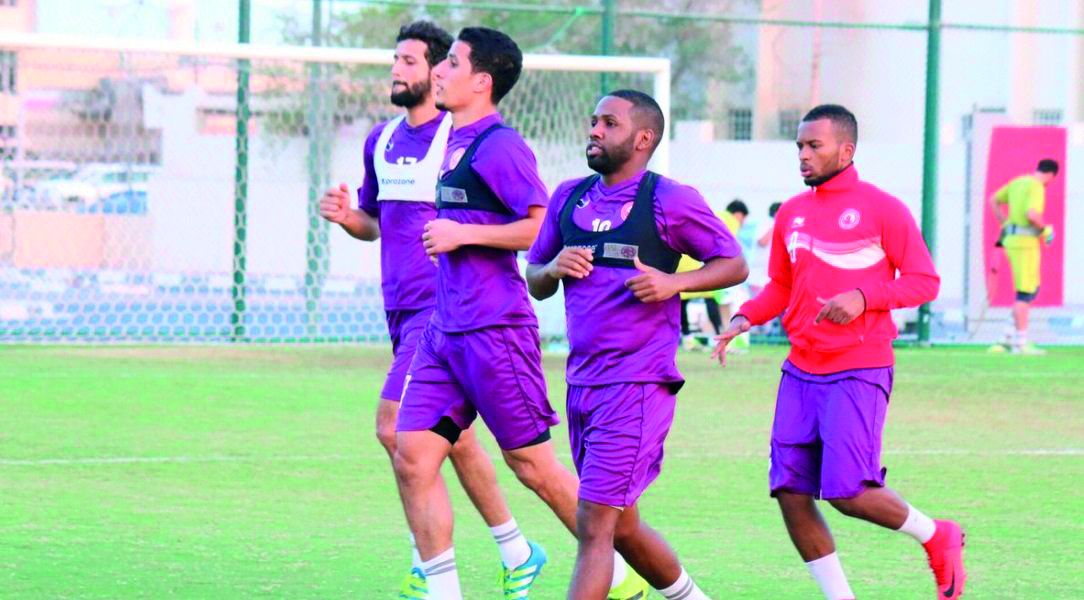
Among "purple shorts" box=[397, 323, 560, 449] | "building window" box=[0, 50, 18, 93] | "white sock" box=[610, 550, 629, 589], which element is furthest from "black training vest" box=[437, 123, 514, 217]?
"building window" box=[0, 50, 18, 93]

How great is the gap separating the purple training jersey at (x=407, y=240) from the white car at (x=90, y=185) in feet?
35.8

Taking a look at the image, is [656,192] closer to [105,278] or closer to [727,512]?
[727,512]

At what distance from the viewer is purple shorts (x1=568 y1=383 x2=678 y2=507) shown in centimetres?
582

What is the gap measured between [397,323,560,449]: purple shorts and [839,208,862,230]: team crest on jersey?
1.18m

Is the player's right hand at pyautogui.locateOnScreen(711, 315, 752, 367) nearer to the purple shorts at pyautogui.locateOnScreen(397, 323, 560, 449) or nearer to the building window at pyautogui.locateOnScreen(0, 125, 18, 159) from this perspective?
the purple shorts at pyautogui.locateOnScreen(397, 323, 560, 449)

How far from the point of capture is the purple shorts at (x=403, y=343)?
7.12 meters

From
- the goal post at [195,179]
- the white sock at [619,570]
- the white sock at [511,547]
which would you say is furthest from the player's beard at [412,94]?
the goal post at [195,179]

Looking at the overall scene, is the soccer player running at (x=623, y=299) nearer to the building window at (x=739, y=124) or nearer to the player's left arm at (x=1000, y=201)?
the player's left arm at (x=1000, y=201)

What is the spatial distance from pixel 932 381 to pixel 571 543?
8.54 m

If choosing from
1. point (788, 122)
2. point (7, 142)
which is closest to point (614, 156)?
point (7, 142)

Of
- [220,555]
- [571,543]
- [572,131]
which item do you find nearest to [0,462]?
[220,555]

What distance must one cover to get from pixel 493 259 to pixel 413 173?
33.9 inches

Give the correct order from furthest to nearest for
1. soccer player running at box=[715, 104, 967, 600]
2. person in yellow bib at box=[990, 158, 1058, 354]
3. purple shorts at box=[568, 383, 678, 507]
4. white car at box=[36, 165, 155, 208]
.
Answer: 1. person in yellow bib at box=[990, 158, 1058, 354]
2. white car at box=[36, 165, 155, 208]
3. soccer player running at box=[715, 104, 967, 600]
4. purple shorts at box=[568, 383, 678, 507]

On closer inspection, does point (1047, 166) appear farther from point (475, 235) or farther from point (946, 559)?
point (475, 235)
